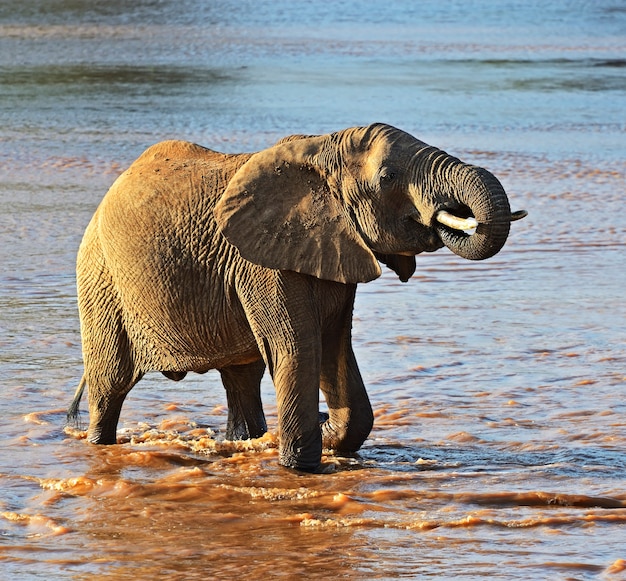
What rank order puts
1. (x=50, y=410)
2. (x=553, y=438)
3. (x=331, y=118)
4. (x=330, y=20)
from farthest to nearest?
(x=330, y=20) < (x=331, y=118) < (x=50, y=410) < (x=553, y=438)

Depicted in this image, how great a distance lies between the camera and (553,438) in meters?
7.79

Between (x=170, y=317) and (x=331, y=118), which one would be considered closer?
(x=170, y=317)

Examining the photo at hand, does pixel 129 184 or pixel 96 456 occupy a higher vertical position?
pixel 129 184

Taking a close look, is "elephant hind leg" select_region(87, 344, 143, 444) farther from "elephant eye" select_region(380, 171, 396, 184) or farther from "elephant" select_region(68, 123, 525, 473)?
"elephant eye" select_region(380, 171, 396, 184)

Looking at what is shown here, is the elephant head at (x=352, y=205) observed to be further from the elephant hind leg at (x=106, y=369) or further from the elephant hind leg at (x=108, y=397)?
the elephant hind leg at (x=108, y=397)

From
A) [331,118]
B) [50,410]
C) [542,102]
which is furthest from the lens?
[542,102]

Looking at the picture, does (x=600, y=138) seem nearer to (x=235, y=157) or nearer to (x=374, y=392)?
(x=374, y=392)

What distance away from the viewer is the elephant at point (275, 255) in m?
6.53

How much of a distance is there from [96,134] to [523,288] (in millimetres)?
9680

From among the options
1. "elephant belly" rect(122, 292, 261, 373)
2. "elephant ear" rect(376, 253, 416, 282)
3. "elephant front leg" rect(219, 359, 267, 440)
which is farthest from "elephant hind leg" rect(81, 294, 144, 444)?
"elephant ear" rect(376, 253, 416, 282)

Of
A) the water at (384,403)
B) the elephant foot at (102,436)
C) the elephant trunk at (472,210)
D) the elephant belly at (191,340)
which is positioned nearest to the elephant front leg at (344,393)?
the water at (384,403)

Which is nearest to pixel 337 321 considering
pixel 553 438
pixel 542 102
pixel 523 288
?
pixel 553 438

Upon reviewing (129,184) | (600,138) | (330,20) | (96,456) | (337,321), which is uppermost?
(330,20)

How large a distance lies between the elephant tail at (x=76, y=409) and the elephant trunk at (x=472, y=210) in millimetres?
2385
